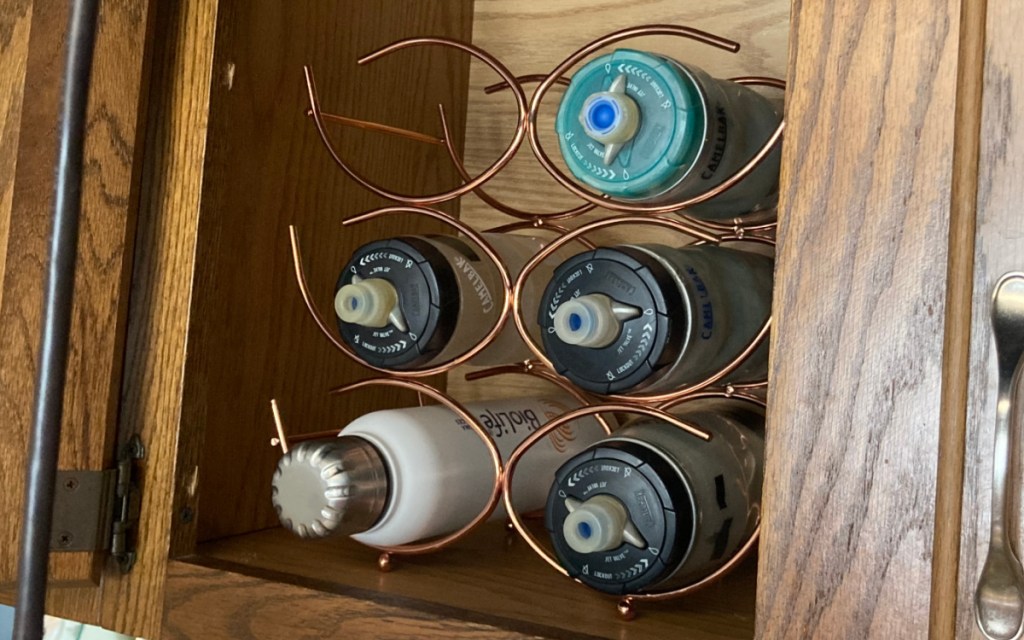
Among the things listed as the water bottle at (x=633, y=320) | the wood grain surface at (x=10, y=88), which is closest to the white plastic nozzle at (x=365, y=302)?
the water bottle at (x=633, y=320)

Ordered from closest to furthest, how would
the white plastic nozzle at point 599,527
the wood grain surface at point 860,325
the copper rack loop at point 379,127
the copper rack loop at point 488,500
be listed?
1. the wood grain surface at point 860,325
2. the white plastic nozzle at point 599,527
3. the copper rack loop at point 488,500
4. the copper rack loop at point 379,127

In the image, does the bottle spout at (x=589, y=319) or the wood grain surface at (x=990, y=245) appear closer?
the wood grain surface at (x=990, y=245)

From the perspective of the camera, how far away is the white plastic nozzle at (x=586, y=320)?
630 millimetres

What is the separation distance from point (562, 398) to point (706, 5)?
13.2 inches

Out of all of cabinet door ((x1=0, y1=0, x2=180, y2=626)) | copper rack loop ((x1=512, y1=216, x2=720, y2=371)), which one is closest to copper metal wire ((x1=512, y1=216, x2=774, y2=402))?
copper rack loop ((x1=512, y1=216, x2=720, y2=371))

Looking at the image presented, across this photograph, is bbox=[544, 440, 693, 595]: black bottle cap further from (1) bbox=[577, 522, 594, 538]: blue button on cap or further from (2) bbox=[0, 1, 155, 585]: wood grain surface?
(2) bbox=[0, 1, 155, 585]: wood grain surface

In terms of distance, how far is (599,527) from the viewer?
62 centimetres

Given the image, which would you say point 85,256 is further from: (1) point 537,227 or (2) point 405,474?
(1) point 537,227

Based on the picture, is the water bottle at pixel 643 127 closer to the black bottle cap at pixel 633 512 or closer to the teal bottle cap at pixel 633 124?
the teal bottle cap at pixel 633 124

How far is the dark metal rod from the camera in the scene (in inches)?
24.7

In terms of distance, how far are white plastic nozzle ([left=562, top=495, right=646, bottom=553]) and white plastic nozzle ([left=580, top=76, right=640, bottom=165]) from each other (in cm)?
20

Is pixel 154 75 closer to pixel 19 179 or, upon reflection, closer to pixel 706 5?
pixel 19 179

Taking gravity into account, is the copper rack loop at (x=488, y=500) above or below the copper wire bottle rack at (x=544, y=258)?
below

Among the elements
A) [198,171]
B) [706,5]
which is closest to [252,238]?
[198,171]
